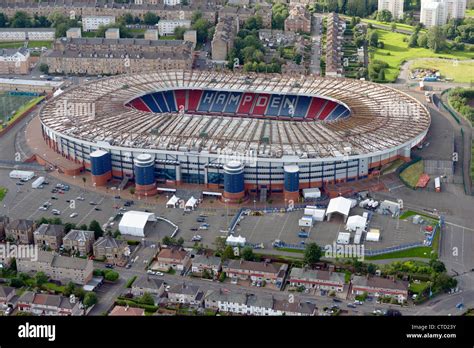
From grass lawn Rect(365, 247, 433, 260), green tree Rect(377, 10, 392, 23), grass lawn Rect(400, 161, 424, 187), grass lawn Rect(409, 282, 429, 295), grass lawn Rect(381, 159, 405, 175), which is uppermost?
green tree Rect(377, 10, 392, 23)

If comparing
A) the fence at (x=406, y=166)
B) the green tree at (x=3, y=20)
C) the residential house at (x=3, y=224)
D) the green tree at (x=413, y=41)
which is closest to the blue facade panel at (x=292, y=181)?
the fence at (x=406, y=166)

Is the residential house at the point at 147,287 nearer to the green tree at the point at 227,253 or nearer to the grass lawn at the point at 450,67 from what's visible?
the green tree at the point at 227,253

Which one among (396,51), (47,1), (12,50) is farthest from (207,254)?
(47,1)

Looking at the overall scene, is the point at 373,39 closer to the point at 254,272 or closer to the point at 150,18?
the point at 150,18

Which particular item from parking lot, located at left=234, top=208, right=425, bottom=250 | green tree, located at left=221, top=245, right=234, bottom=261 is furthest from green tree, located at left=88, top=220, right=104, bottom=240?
parking lot, located at left=234, top=208, right=425, bottom=250

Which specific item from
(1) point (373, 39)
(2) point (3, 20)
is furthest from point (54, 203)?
(1) point (373, 39)

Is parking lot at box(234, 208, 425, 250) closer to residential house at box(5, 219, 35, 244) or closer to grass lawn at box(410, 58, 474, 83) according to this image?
residential house at box(5, 219, 35, 244)

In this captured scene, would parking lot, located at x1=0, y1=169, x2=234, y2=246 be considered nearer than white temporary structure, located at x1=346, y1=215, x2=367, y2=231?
No
